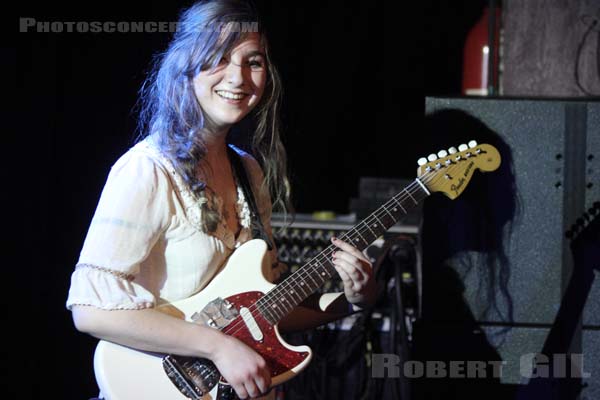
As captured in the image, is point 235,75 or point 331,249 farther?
point 331,249

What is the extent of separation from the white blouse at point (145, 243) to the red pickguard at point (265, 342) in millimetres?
114

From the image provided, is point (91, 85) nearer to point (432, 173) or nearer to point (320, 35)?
point (432, 173)

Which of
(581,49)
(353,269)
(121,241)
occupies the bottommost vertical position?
(353,269)

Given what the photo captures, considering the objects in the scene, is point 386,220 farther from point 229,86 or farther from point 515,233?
point 229,86

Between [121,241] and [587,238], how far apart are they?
4.30 feet

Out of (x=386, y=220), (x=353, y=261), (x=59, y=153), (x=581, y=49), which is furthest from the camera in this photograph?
(x=59, y=153)

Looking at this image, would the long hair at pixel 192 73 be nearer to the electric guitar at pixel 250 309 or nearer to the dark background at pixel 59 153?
the electric guitar at pixel 250 309

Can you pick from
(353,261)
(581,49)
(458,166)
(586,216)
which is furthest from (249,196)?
(581,49)

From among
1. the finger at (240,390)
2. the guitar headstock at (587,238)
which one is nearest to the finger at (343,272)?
the finger at (240,390)

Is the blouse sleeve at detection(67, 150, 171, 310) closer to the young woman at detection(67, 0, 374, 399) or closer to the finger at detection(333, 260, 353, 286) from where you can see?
the young woman at detection(67, 0, 374, 399)

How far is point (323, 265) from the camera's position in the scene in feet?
6.94

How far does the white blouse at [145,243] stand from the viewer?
182 cm

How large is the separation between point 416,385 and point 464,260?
40cm

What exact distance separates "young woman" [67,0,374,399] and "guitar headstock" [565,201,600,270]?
2.02ft
